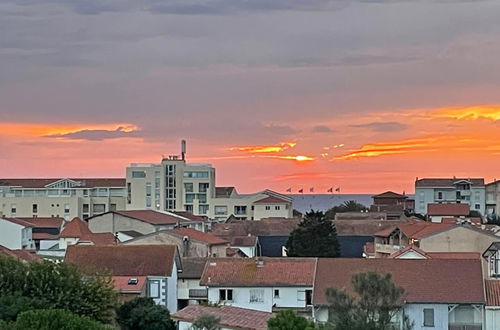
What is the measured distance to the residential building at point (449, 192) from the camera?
391ft

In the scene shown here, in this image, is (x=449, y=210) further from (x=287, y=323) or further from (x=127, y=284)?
(x=287, y=323)

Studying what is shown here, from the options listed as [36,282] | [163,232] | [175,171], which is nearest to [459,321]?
[36,282]

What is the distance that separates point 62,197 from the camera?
117 metres

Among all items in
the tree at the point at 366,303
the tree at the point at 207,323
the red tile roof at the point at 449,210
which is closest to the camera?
the tree at the point at 366,303

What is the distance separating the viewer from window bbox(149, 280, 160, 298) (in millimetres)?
48281

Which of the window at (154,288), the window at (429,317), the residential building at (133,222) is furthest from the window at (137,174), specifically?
the window at (429,317)

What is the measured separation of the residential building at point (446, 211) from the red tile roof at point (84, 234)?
3656cm

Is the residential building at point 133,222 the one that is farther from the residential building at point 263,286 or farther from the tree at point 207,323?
the tree at point 207,323

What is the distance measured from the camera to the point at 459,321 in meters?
43.0

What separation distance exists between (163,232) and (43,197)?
56.5 metres

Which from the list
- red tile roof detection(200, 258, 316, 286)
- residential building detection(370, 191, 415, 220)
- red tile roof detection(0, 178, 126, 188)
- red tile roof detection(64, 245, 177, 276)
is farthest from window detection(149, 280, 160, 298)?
residential building detection(370, 191, 415, 220)

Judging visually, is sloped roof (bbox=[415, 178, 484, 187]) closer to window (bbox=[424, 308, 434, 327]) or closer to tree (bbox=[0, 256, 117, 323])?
window (bbox=[424, 308, 434, 327])

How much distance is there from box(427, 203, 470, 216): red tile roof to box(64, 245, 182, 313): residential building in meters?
53.8

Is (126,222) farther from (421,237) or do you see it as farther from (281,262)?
(281,262)
